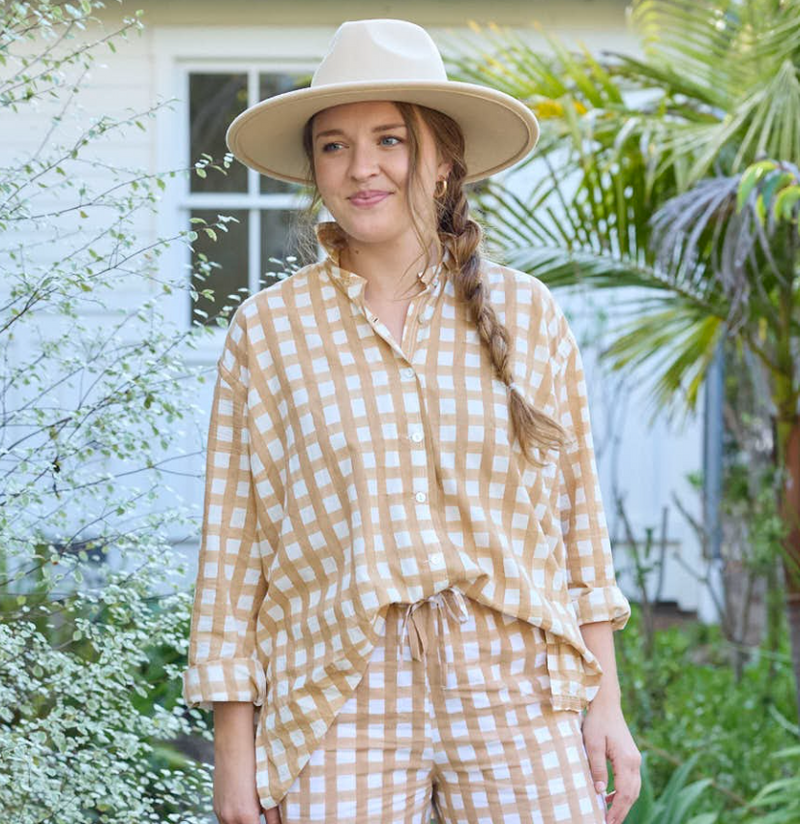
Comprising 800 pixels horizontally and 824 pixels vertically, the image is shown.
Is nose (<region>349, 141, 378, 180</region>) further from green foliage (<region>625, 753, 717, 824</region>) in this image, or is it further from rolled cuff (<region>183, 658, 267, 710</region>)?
green foliage (<region>625, 753, 717, 824</region>)

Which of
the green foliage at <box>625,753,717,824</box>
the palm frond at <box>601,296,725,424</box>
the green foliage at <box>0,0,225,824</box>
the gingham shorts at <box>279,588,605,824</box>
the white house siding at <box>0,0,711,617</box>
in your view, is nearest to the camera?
the gingham shorts at <box>279,588,605,824</box>

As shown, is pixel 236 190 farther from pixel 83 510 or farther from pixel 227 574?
pixel 227 574

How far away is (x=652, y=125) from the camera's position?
4023mm

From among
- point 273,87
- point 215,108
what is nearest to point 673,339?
point 273,87

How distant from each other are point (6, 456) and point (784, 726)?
2.84 m

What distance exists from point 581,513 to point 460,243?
1.51 ft

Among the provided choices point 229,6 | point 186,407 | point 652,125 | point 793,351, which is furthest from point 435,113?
point 229,6

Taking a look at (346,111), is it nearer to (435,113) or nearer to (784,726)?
(435,113)

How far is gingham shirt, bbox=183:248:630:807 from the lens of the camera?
1848mm

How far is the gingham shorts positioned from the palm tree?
1933 millimetres

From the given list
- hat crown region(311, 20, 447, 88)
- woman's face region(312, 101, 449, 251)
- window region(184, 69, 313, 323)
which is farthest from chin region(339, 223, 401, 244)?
window region(184, 69, 313, 323)

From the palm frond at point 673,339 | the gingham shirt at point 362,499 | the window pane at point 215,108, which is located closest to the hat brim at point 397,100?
the gingham shirt at point 362,499

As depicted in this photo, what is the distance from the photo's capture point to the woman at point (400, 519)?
1837 millimetres

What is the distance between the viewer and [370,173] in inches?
76.0
